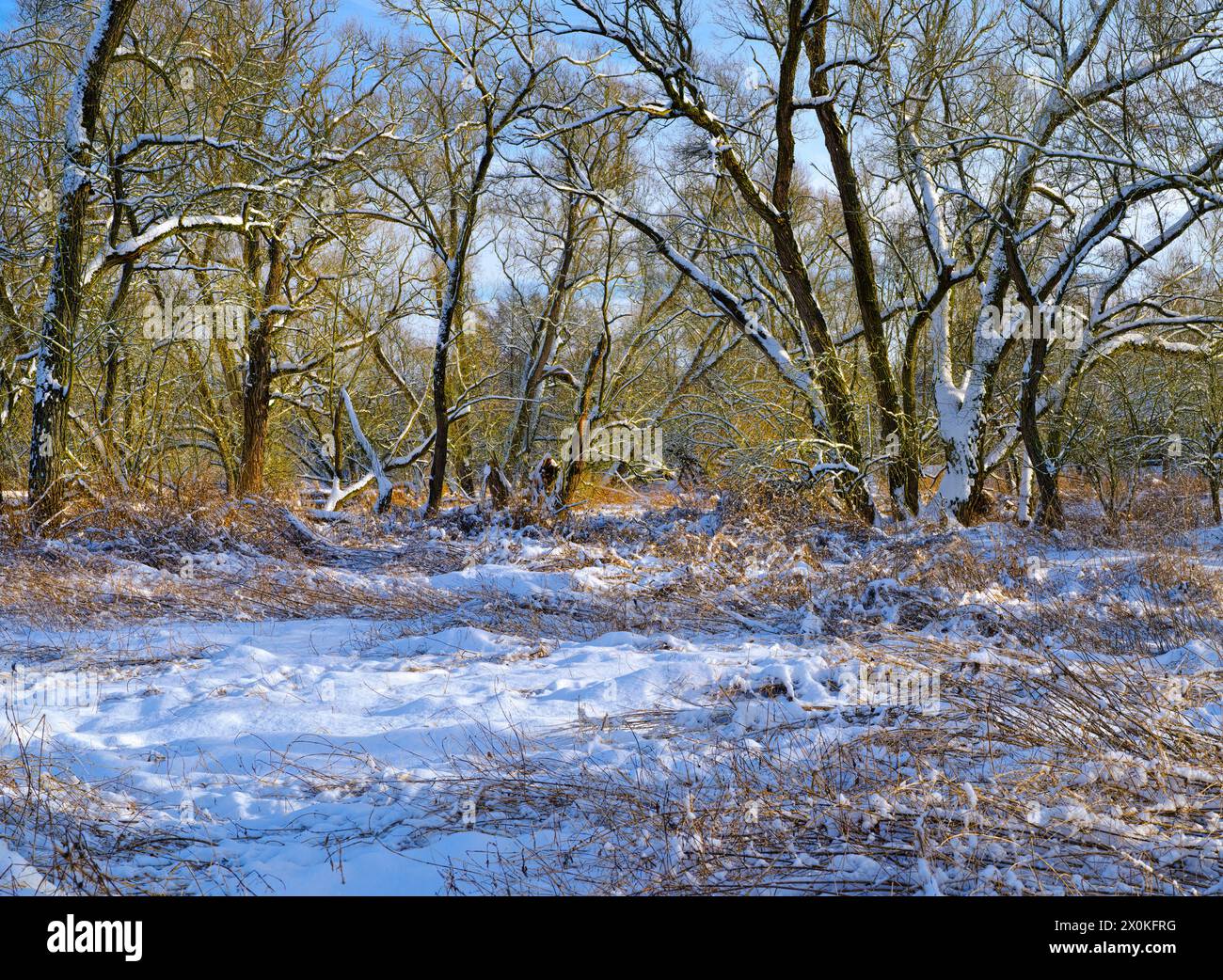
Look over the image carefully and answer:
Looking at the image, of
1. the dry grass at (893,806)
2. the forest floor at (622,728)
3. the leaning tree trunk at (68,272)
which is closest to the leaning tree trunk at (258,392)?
the leaning tree trunk at (68,272)

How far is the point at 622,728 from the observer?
171 inches

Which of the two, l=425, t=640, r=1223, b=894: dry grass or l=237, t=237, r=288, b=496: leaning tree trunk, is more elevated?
l=237, t=237, r=288, b=496: leaning tree trunk

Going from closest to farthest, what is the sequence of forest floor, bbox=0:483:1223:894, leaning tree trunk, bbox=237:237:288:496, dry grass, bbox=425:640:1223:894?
dry grass, bbox=425:640:1223:894
forest floor, bbox=0:483:1223:894
leaning tree trunk, bbox=237:237:288:496

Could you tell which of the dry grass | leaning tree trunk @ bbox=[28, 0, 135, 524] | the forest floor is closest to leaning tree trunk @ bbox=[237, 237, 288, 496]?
leaning tree trunk @ bbox=[28, 0, 135, 524]

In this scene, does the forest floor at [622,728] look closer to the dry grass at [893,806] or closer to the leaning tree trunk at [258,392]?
the dry grass at [893,806]

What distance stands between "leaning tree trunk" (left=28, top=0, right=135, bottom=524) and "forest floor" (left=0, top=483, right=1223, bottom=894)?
6.61ft

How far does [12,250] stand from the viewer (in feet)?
33.6

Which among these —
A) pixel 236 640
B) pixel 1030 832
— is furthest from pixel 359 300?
pixel 1030 832

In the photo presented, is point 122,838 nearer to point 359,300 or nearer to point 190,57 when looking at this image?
point 190,57

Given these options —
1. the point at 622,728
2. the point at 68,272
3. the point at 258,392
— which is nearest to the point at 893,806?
the point at 622,728

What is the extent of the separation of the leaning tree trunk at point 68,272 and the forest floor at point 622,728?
6.61 feet

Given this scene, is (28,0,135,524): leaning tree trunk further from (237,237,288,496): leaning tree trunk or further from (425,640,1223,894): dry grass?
(425,640,1223,894): dry grass

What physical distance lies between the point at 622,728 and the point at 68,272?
9.40 metres

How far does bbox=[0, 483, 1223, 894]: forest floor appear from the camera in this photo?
2.87 m
